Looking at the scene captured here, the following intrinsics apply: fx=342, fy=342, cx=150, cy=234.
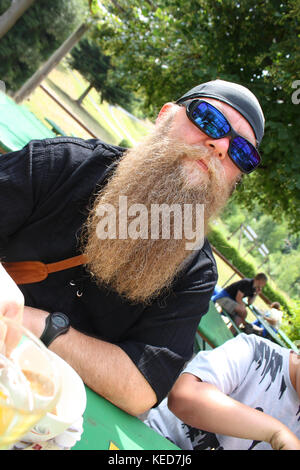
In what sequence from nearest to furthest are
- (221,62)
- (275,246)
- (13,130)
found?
1. (13,130)
2. (221,62)
3. (275,246)

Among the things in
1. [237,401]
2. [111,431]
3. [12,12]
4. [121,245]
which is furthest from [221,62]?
[12,12]

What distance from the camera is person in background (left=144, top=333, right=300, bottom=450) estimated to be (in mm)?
1463

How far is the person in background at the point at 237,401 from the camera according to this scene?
146 cm

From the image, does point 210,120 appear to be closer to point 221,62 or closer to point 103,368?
point 103,368

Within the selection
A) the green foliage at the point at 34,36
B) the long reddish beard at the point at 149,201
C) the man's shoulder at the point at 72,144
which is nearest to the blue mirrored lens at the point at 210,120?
the long reddish beard at the point at 149,201

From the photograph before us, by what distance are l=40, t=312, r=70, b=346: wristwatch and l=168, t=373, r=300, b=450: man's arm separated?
640 millimetres

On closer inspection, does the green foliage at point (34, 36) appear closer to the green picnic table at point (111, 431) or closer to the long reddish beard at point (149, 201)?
the long reddish beard at point (149, 201)

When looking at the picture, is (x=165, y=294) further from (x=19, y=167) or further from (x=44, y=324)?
(x=19, y=167)

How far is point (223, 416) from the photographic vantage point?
4.85 feet

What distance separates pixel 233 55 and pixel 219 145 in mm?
4607

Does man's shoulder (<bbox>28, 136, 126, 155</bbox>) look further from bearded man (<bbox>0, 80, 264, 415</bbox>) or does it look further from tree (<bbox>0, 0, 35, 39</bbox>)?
tree (<bbox>0, 0, 35, 39</bbox>)

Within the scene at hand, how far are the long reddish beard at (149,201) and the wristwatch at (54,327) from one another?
0.25m

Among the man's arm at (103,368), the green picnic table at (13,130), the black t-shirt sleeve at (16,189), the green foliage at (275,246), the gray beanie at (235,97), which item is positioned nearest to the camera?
the man's arm at (103,368)
